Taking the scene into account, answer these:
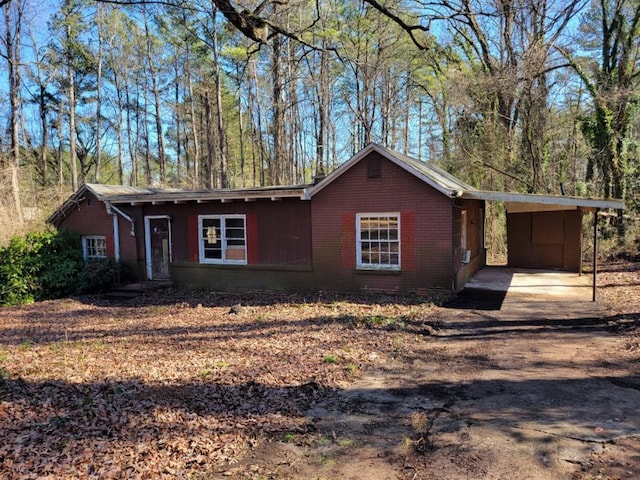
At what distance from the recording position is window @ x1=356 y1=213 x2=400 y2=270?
12.2 metres

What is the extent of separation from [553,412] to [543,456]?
1053 mm

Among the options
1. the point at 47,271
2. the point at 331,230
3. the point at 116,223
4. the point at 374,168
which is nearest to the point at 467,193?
the point at 374,168

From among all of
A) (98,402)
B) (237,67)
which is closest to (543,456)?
(98,402)

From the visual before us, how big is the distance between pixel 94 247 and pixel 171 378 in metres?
13.1

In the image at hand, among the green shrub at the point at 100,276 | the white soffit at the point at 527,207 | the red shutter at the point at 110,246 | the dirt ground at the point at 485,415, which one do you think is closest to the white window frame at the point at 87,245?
the red shutter at the point at 110,246

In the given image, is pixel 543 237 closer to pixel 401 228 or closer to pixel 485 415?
pixel 401 228

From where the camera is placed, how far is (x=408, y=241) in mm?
11945

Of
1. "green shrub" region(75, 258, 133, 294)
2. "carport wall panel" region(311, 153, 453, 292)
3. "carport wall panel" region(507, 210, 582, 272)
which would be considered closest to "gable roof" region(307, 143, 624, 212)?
"carport wall panel" region(311, 153, 453, 292)

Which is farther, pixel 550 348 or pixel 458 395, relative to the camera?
pixel 550 348

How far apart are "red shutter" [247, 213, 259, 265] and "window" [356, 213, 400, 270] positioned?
3358 millimetres

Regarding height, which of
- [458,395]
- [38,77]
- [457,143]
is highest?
[38,77]

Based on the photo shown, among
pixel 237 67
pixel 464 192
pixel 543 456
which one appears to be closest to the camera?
pixel 543 456

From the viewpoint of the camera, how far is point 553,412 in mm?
4715

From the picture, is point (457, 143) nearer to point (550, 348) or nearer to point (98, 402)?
point (550, 348)
